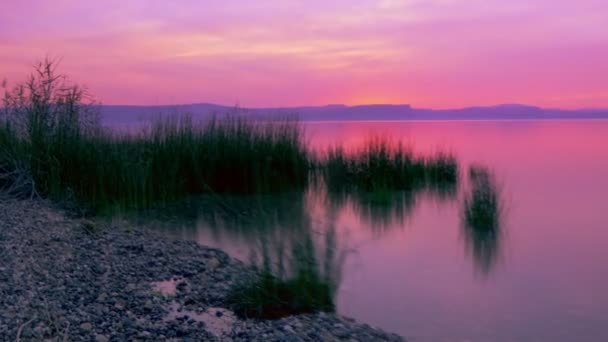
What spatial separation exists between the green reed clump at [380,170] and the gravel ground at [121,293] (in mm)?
5549

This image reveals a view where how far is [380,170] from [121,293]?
7.52 metres

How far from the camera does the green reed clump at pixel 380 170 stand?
1136 centimetres

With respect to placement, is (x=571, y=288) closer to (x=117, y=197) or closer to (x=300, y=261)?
(x=300, y=261)

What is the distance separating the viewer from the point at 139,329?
3721 millimetres

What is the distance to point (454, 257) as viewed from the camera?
689 cm

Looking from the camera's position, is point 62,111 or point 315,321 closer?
point 315,321

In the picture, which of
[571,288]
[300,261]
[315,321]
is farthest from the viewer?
[571,288]

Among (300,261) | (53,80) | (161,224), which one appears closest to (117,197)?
(161,224)

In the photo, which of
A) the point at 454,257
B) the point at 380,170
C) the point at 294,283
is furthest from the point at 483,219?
the point at 294,283

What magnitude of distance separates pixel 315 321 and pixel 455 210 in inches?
236

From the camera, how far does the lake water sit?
479cm

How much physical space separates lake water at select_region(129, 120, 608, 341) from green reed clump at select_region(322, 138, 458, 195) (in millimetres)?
530

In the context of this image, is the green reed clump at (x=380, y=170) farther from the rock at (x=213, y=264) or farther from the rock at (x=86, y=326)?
the rock at (x=86, y=326)

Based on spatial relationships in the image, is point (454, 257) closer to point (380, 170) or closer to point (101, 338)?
point (101, 338)
